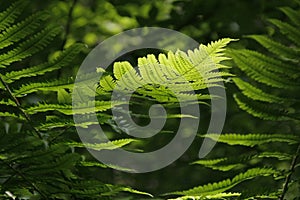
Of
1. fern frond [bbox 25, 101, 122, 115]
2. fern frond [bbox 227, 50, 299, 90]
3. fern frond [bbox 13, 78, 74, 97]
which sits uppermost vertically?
fern frond [bbox 227, 50, 299, 90]

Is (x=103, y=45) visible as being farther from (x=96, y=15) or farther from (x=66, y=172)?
(x=66, y=172)

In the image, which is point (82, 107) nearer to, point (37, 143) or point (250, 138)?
point (37, 143)

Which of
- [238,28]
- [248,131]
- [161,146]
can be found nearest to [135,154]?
[161,146]

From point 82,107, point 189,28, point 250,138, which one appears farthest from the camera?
point 189,28

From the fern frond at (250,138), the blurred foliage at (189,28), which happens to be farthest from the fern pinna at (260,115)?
the blurred foliage at (189,28)

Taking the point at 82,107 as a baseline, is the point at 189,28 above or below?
above

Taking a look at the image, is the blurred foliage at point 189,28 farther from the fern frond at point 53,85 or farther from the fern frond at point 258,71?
the fern frond at point 53,85

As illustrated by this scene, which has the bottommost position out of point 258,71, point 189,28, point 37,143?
point 37,143

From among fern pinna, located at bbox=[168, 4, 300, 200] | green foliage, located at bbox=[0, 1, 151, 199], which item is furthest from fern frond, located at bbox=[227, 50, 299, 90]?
green foliage, located at bbox=[0, 1, 151, 199]

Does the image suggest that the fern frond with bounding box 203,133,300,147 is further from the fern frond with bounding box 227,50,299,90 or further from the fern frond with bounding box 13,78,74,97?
the fern frond with bounding box 13,78,74,97

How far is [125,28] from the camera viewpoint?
1.53 metres

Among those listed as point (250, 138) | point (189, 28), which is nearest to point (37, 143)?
point (250, 138)

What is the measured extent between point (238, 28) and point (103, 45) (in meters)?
0.37

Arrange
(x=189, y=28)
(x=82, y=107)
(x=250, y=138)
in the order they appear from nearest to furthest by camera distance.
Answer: (x=82, y=107)
(x=250, y=138)
(x=189, y=28)
